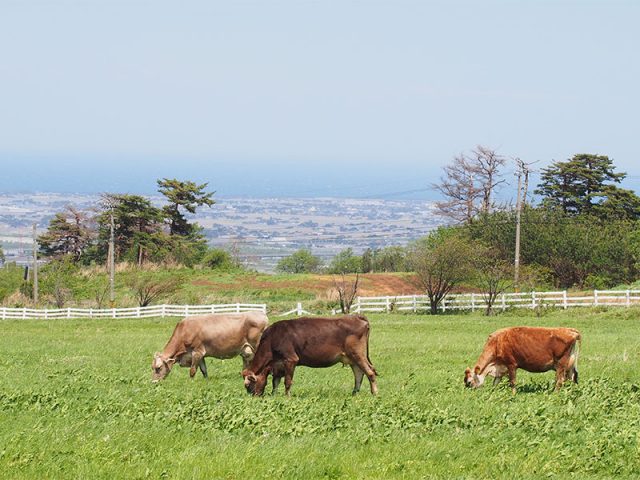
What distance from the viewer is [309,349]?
17.5 meters

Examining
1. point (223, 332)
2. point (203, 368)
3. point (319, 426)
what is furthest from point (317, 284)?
point (319, 426)

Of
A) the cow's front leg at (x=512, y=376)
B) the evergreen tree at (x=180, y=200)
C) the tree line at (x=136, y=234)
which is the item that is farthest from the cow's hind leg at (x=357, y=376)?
the evergreen tree at (x=180, y=200)

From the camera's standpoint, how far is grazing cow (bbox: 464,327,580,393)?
17.5 metres

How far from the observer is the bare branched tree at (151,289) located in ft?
181

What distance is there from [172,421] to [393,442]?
3.24 metres

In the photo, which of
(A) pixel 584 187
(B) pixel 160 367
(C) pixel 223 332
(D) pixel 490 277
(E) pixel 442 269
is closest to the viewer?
(B) pixel 160 367

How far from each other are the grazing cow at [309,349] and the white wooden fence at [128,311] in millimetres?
31341

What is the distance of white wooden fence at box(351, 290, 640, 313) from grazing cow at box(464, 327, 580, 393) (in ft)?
100

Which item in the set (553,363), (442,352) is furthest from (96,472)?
(442,352)

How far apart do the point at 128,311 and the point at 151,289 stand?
20.2 ft

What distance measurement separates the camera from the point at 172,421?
14070mm

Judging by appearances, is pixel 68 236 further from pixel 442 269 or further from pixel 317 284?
pixel 442 269

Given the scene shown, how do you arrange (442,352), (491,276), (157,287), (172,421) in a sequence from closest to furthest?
(172,421) → (442,352) → (491,276) → (157,287)

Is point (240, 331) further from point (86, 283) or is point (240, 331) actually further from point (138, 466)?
point (86, 283)
